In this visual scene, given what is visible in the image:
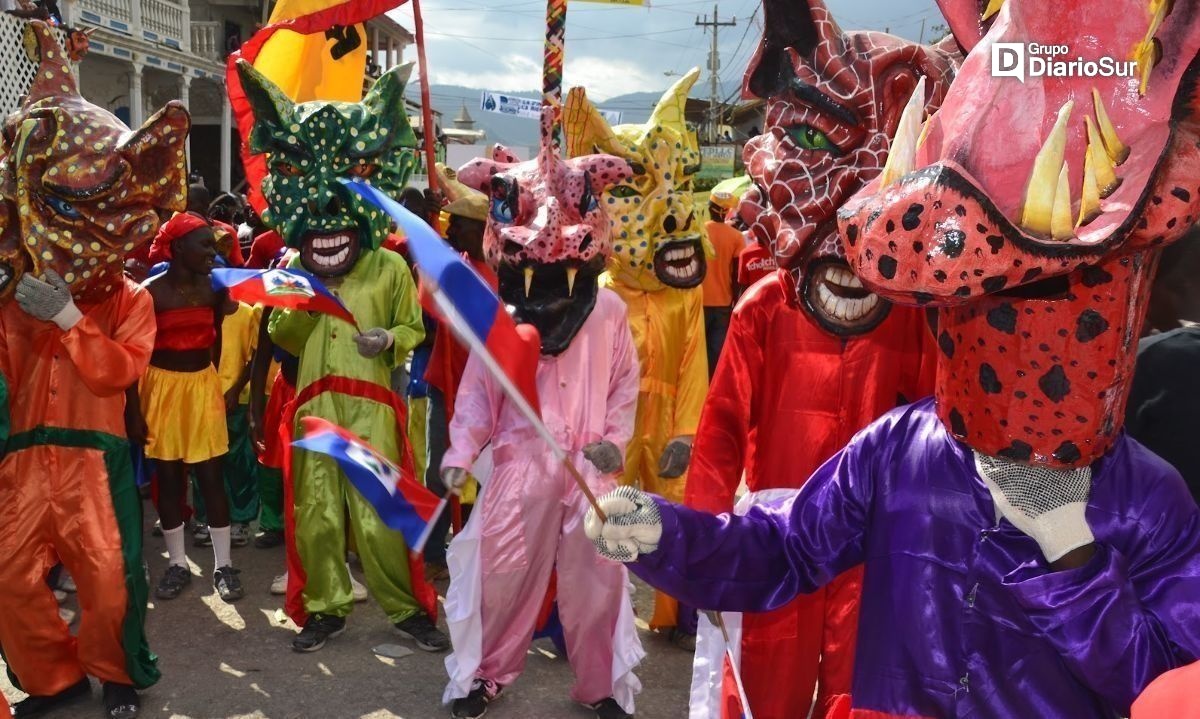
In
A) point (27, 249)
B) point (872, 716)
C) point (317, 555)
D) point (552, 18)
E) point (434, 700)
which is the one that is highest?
point (552, 18)

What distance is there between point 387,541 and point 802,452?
2101mm

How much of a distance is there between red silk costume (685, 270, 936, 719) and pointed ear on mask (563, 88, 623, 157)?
2.01 metres

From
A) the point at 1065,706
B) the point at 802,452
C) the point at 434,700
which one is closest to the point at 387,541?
the point at 434,700

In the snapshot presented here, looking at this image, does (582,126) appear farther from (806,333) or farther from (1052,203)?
(1052,203)

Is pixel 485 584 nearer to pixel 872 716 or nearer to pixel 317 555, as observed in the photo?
pixel 317 555

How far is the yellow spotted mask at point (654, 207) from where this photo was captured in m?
4.82

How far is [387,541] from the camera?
4.45m

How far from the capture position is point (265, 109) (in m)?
4.36

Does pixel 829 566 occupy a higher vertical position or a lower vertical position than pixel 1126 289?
lower

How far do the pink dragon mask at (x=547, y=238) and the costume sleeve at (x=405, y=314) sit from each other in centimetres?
92

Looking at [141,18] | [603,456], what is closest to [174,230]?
[603,456]

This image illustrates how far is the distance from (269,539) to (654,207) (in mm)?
2998

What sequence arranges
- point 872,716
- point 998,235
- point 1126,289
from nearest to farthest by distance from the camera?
point 998,235, point 1126,289, point 872,716

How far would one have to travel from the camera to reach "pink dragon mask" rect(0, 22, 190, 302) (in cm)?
356
